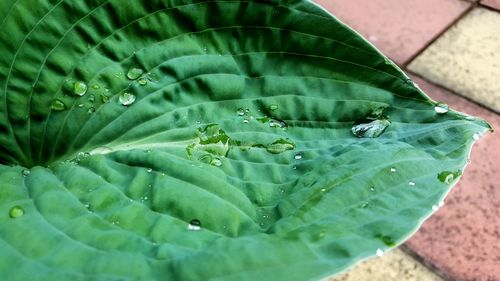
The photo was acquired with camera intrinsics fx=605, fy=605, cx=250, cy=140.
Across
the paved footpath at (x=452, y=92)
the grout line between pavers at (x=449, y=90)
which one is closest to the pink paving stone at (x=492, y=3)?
the paved footpath at (x=452, y=92)

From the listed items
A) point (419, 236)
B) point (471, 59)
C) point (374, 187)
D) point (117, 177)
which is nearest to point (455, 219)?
point (419, 236)

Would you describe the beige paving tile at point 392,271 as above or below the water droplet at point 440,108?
below

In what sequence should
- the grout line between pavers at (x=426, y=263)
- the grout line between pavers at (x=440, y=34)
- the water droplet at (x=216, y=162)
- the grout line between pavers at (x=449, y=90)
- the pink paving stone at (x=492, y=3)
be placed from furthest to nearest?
1. the pink paving stone at (x=492, y=3)
2. the grout line between pavers at (x=440, y=34)
3. the grout line between pavers at (x=449, y=90)
4. the grout line between pavers at (x=426, y=263)
5. the water droplet at (x=216, y=162)

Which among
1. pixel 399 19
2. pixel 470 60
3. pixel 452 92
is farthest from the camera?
pixel 399 19

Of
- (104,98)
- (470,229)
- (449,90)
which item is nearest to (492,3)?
(449,90)

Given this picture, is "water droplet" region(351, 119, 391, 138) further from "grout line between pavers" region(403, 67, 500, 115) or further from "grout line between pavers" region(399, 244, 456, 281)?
"grout line between pavers" region(403, 67, 500, 115)

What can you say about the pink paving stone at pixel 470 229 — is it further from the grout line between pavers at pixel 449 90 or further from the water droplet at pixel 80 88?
the water droplet at pixel 80 88

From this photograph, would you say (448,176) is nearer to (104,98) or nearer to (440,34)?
(104,98)
